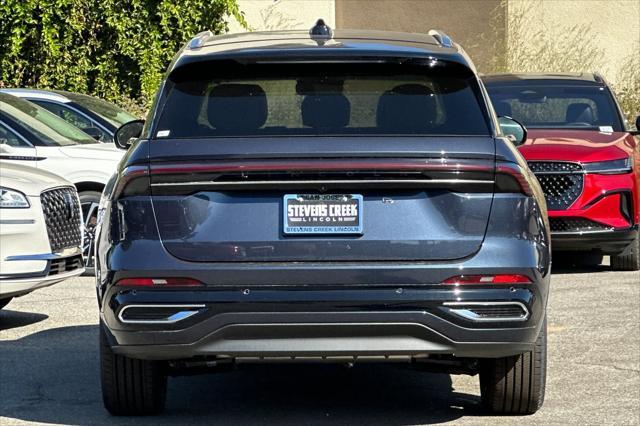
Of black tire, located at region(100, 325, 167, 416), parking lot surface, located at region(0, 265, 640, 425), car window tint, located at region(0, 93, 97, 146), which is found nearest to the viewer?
black tire, located at region(100, 325, 167, 416)

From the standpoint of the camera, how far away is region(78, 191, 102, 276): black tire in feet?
43.3

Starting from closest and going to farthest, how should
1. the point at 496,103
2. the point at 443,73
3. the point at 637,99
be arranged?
the point at 443,73
the point at 496,103
the point at 637,99

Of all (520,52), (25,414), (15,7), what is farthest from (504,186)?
(520,52)

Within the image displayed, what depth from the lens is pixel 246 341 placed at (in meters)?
6.22

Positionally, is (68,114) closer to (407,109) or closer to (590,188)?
(590,188)

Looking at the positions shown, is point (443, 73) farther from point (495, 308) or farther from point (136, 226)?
point (136, 226)

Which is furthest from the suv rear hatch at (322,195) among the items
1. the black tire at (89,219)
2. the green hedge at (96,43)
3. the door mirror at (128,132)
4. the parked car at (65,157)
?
the green hedge at (96,43)

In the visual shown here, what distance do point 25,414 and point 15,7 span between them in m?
15.4

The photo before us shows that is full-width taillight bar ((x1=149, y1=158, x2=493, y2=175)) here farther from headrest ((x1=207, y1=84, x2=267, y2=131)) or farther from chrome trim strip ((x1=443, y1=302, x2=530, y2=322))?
chrome trim strip ((x1=443, y1=302, x2=530, y2=322))

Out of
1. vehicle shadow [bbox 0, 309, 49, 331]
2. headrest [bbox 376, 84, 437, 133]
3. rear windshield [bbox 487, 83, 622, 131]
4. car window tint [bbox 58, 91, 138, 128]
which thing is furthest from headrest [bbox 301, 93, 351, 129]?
car window tint [bbox 58, 91, 138, 128]

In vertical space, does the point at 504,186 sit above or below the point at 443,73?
below

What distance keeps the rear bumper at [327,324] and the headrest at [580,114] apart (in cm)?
828

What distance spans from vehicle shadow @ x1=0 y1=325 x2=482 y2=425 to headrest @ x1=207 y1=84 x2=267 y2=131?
52.6 inches

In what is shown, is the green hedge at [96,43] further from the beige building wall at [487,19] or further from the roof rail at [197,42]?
the roof rail at [197,42]
